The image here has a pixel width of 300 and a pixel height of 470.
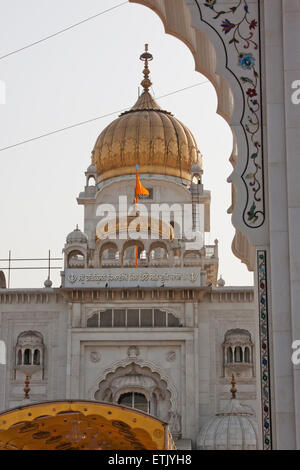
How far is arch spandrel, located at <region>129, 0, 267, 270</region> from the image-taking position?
8695mm

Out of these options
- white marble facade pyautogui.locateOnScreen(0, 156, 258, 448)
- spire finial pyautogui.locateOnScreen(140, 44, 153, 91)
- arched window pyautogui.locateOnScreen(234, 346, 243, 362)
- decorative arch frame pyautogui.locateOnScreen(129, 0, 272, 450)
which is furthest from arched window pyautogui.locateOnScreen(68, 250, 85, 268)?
decorative arch frame pyautogui.locateOnScreen(129, 0, 272, 450)

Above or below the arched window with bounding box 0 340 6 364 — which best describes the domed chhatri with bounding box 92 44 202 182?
above

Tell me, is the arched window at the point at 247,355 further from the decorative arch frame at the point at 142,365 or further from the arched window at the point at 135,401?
the arched window at the point at 135,401

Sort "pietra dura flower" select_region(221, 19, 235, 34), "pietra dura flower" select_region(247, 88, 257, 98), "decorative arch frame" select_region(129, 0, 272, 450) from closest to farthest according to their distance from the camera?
"decorative arch frame" select_region(129, 0, 272, 450) → "pietra dura flower" select_region(247, 88, 257, 98) → "pietra dura flower" select_region(221, 19, 235, 34)

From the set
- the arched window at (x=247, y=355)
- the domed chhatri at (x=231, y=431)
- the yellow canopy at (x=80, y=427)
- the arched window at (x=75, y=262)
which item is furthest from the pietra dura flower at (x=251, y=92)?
the arched window at (x=75, y=262)

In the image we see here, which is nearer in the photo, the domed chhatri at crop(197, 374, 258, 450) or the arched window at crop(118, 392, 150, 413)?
the domed chhatri at crop(197, 374, 258, 450)

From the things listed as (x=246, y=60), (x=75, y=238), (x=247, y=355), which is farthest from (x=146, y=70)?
(x=246, y=60)

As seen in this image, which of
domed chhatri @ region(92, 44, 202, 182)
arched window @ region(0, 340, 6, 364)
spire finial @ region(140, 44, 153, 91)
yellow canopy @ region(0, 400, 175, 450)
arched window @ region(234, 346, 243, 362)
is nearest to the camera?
yellow canopy @ region(0, 400, 175, 450)

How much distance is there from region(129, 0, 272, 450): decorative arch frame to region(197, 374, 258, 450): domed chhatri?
18.9 meters

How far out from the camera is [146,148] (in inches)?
1550

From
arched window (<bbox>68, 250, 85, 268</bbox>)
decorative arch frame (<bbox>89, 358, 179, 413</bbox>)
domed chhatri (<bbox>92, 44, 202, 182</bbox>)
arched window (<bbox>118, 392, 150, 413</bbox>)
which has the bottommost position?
arched window (<bbox>118, 392, 150, 413</bbox>)

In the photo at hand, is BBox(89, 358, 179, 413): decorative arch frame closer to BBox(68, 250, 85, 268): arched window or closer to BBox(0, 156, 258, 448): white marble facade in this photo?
BBox(0, 156, 258, 448): white marble facade

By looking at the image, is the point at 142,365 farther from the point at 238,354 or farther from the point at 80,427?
the point at 80,427

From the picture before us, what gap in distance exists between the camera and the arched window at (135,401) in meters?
29.9
